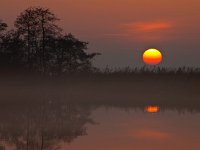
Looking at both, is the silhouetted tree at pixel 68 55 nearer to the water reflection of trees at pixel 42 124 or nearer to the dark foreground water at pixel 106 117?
the dark foreground water at pixel 106 117

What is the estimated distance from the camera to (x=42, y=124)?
15500 mm

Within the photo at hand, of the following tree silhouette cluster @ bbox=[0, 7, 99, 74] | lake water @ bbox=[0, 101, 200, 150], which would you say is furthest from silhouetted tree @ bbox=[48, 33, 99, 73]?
lake water @ bbox=[0, 101, 200, 150]

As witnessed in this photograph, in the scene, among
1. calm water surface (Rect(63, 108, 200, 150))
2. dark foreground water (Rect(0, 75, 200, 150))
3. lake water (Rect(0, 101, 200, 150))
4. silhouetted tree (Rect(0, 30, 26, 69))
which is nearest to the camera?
calm water surface (Rect(63, 108, 200, 150))

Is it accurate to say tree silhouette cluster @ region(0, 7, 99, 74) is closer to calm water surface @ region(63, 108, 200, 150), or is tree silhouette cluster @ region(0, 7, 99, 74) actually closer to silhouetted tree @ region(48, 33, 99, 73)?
silhouetted tree @ region(48, 33, 99, 73)

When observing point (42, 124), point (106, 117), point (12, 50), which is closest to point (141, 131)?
point (42, 124)

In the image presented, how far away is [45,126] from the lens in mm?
14992

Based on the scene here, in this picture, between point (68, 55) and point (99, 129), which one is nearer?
point (99, 129)

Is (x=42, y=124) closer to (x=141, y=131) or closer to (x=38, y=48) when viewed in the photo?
(x=141, y=131)

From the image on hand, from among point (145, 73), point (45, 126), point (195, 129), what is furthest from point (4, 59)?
point (195, 129)

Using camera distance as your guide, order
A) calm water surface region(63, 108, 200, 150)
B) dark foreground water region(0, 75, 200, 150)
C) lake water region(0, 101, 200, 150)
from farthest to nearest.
Result: 1. dark foreground water region(0, 75, 200, 150)
2. lake water region(0, 101, 200, 150)
3. calm water surface region(63, 108, 200, 150)

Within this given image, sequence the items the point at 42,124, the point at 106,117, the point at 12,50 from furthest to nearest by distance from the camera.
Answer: the point at 12,50, the point at 106,117, the point at 42,124

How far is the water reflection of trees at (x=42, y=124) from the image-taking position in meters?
12.3

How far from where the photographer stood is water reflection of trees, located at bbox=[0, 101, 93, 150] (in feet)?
40.3

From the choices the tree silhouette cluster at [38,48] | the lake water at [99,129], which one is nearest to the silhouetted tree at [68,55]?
the tree silhouette cluster at [38,48]
